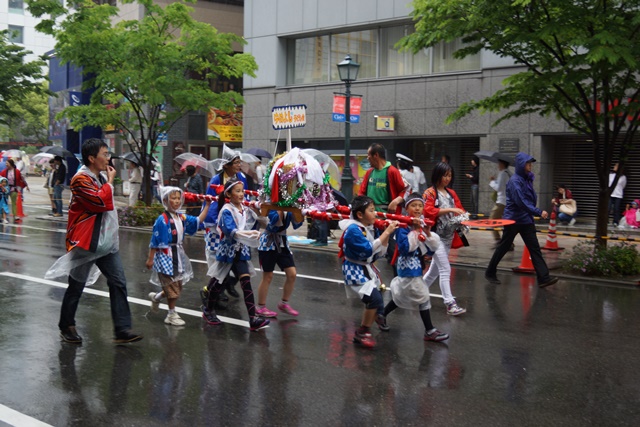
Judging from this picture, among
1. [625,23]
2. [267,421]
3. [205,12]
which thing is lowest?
[267,421]

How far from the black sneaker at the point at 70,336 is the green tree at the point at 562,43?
7.64 m

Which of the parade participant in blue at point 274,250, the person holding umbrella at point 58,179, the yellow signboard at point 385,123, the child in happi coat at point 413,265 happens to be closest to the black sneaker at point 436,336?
the child in happi coat at point 413,265

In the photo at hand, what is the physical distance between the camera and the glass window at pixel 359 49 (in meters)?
25.4

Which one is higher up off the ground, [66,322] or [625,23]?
[625,23]

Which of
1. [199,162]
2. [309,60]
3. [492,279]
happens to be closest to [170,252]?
[199,162]

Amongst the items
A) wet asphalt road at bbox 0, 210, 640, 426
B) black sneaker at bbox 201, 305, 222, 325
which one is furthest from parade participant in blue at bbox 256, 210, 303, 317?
black sneaker at bbox 201, 305, 222, 325

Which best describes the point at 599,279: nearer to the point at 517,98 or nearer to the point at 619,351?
the point at 517,98

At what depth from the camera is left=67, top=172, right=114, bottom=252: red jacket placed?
6.91m

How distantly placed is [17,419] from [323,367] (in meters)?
2.56

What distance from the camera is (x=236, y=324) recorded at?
27.3 ft

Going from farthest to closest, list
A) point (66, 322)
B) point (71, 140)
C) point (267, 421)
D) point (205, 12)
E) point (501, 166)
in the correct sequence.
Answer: point (71, 140) → point (205, 12) → point (501, 166) → point (66, 322) → point (267, 421)

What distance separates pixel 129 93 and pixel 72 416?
1688cm

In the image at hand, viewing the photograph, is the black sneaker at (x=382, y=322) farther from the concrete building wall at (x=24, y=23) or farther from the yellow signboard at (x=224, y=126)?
the concrete building wall at (x=24, y=23)

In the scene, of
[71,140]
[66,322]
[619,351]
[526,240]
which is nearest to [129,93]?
[526,240]
